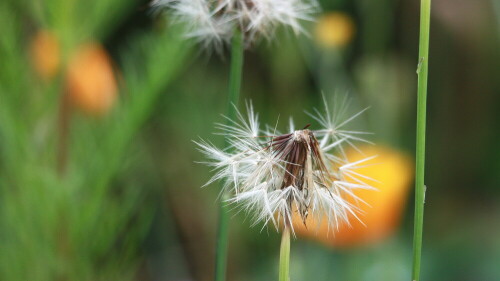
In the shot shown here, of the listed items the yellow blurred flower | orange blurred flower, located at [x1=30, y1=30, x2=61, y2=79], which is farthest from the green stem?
the yellow blurred flower

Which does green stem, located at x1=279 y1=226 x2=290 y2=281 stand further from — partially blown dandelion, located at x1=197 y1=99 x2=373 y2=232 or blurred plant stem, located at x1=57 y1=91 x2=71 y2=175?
blurred plant stem, located at x1=57 y1=91 x2=71 y2=175

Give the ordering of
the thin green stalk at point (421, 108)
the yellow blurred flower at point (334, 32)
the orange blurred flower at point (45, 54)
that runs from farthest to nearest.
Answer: the yellow blurred flower at point (334, 32) → the orange blurred flower at point (45, 54) → the thin green stalk at point (421, 108)

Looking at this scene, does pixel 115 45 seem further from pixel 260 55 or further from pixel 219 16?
pixel 219 16

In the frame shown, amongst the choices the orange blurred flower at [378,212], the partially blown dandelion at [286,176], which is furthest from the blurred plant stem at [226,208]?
the orange blurred flower at [378,212]

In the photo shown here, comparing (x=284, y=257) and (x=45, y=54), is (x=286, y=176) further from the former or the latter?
(x=45, y=54)

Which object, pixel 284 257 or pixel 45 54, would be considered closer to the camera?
pixel 284 257

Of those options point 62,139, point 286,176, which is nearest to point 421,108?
point 286,176

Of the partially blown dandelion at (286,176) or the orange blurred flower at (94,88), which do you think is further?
the orange blurred flower at (94,88)

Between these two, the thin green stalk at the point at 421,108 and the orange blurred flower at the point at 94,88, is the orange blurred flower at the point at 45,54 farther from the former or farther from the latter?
the thin green stalk at the point at 421,108

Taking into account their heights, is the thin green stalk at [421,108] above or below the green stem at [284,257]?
above
